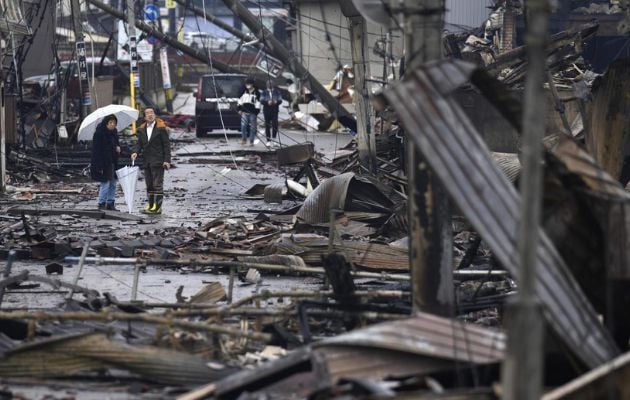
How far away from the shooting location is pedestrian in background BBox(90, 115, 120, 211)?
65.7 feet

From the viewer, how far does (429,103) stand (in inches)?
305

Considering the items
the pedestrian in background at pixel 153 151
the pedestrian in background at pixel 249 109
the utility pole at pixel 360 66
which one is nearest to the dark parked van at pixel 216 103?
the pedestrian in background at pixel 249 109

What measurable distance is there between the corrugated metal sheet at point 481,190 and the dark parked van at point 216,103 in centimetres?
3100

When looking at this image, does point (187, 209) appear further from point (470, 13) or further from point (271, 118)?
point (470, 13)

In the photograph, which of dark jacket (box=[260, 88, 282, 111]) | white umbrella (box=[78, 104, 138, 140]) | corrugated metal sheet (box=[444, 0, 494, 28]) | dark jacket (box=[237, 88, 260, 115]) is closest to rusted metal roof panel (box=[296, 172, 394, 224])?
white umbrella (box=[78, 104, 138, 140])

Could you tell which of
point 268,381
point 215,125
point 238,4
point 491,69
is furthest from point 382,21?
point 215,125

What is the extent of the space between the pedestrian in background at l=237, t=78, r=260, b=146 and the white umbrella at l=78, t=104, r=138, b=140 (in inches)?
533

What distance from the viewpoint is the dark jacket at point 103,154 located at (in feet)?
65.7

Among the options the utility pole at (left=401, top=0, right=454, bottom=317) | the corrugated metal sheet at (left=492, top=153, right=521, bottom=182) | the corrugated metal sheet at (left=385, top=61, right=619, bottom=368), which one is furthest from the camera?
the corrugated metal sheet at (left=492, top=153, right=521, bottom=182)

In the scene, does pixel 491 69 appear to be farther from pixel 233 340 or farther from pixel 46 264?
pixel 233 340

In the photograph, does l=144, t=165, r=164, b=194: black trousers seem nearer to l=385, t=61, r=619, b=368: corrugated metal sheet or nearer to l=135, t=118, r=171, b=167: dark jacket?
l=135, t=118, r=171, b=167: dark jacket

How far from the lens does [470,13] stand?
131 ft

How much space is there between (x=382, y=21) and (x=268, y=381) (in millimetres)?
4225

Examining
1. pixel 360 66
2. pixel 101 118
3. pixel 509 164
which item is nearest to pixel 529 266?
pixel 509 164
